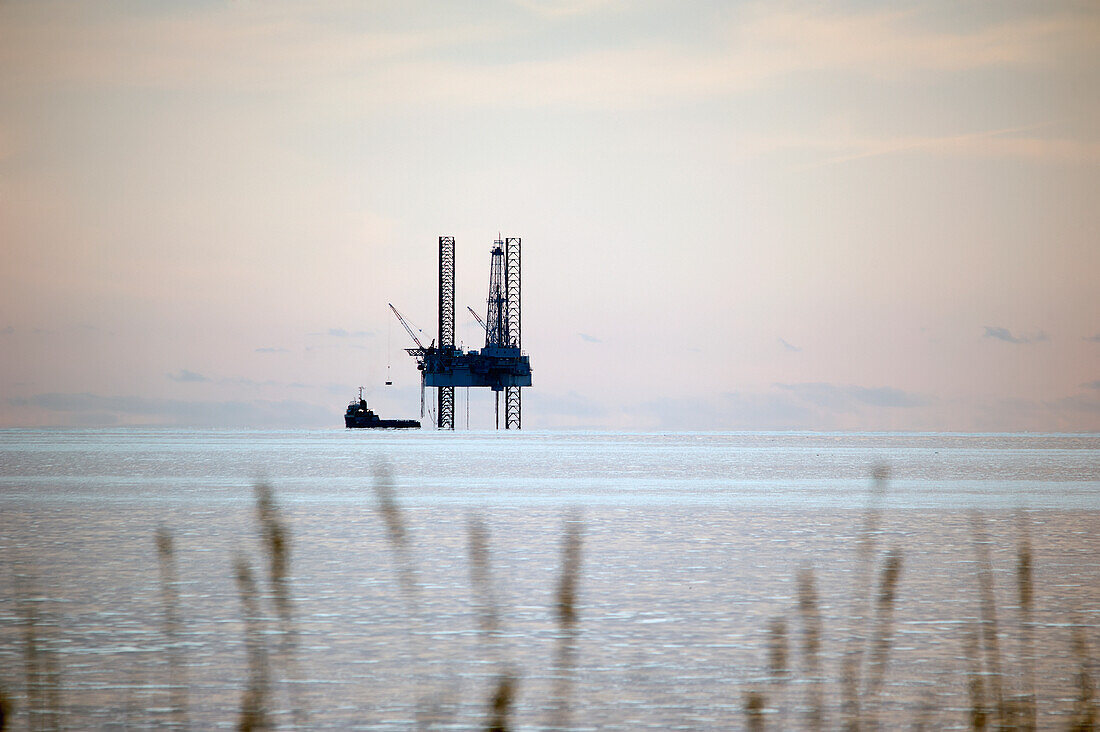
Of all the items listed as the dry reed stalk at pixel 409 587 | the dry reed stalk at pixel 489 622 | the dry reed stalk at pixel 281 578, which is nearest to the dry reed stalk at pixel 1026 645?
the dry reed stalk at pixel 489 622

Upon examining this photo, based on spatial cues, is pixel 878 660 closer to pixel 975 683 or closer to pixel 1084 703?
pixel 975 683

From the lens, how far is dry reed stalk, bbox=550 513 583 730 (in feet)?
12.7

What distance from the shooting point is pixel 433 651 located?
1187 centimetres

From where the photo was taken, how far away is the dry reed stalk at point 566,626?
3883 mm

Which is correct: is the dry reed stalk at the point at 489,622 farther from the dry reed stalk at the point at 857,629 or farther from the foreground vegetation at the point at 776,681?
the dry reed stalk at the point at 857,629

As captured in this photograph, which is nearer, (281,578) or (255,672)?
(281,578)

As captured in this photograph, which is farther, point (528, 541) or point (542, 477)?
point (542, 477)

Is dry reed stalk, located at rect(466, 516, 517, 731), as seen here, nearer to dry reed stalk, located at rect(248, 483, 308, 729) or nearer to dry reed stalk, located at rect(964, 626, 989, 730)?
dry reed stalk, located at rect(248, 483, 308, 729)

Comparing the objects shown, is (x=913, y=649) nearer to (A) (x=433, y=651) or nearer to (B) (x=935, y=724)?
(B) (x=935, y=724)

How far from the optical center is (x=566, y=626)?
457 centimetres

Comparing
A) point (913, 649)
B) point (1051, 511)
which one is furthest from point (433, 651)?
point (1051, 511)

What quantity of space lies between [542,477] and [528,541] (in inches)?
1315

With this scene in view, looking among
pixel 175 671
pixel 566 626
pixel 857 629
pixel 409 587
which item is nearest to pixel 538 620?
pixel 857 629

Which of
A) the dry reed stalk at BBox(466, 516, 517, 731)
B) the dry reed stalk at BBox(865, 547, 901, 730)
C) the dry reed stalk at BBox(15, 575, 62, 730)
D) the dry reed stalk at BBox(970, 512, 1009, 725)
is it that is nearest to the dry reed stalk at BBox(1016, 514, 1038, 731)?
the dry reed stalk at BBox(970, 512, 1009, 725)
